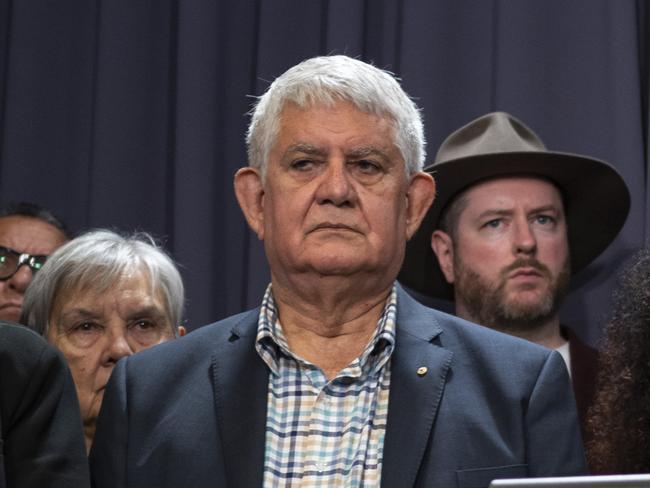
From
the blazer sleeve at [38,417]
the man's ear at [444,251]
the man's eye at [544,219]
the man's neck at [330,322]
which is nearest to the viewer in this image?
the blazer sleeve at [38,417]

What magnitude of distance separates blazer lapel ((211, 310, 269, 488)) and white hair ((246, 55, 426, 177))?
1.01ft

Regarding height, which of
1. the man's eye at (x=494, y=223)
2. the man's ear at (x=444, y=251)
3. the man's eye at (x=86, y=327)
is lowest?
the man's eye at (x=86, y=327)

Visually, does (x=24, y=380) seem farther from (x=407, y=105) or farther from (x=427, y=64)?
(x=427, y=64)

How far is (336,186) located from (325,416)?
0.36 m

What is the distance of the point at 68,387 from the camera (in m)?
1.79

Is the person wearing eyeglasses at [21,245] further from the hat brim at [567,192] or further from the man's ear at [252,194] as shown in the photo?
the man's ear at [252,194]

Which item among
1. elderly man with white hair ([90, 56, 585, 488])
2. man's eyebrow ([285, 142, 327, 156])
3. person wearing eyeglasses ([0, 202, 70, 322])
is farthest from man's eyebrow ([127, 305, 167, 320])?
man's eyebrow ([285, 142, 327, 156])

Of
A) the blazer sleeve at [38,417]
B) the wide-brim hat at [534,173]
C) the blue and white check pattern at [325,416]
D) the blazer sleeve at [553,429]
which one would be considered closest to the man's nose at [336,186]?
the blue and white check pattern at [325,416]

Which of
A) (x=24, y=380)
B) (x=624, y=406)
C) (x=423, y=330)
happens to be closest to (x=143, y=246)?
(x=423, y=330)

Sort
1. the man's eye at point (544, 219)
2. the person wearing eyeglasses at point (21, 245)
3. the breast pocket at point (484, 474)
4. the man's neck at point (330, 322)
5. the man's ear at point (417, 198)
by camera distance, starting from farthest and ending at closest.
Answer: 1. the man's eye at point (544, 219)
2. the person wearing eyeglasses at point (21, 245)
3. the man's ear at point (417, 198)
4. the man's neck at point (330, 322)
5. the breast pocket at point (484, 474)

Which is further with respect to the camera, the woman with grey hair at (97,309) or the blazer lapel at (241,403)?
the woman with grey hair at (97,309)

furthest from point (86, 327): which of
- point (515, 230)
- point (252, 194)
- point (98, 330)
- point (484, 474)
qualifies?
point (515, 230)

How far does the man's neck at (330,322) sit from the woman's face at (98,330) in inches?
21.0

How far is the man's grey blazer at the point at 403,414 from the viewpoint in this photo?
193 centimetres
